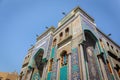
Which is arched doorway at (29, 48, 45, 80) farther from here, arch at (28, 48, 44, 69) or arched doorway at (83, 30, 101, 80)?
arched doorway at (83, 30, 101, 80)

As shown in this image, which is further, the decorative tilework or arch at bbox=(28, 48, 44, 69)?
arch at bbox=(28, 48, 44, 69)

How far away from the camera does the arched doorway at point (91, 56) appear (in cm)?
841

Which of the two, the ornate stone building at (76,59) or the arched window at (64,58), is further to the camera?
the arched window at (64,58)

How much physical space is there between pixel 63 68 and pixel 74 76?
170 cm

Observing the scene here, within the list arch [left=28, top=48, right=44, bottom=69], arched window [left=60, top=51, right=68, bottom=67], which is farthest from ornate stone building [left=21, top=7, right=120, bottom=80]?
arch [left=28, top=48, right=44, bottom=69]

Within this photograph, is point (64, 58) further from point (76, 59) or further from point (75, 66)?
point (75, 66)

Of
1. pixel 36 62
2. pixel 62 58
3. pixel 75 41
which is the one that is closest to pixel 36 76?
pixel 36 62

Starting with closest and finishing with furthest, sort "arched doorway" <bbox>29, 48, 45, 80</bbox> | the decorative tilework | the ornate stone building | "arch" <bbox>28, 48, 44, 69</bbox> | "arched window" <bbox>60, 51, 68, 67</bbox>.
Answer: the decorative tilework
the ornate stone building
"arched window" <bbox>60, 51, 68, 67</bbox>
"arched doorway" <bbox>29, 48, 45, 80</bbox>
"arch" <bbox>28, 48, 44, 69</bbox>

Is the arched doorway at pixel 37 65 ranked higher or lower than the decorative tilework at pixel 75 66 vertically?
higher

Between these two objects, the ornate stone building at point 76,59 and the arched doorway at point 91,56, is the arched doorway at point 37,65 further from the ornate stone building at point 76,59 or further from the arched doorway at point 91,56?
the arched doorway at point 91,56

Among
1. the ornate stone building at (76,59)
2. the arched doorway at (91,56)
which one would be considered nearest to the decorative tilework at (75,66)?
the ornate stone building at (76,59)

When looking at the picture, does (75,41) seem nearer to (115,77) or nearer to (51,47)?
(51,47)

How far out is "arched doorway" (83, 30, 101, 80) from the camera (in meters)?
8.41

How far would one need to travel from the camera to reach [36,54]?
49.7 feet
